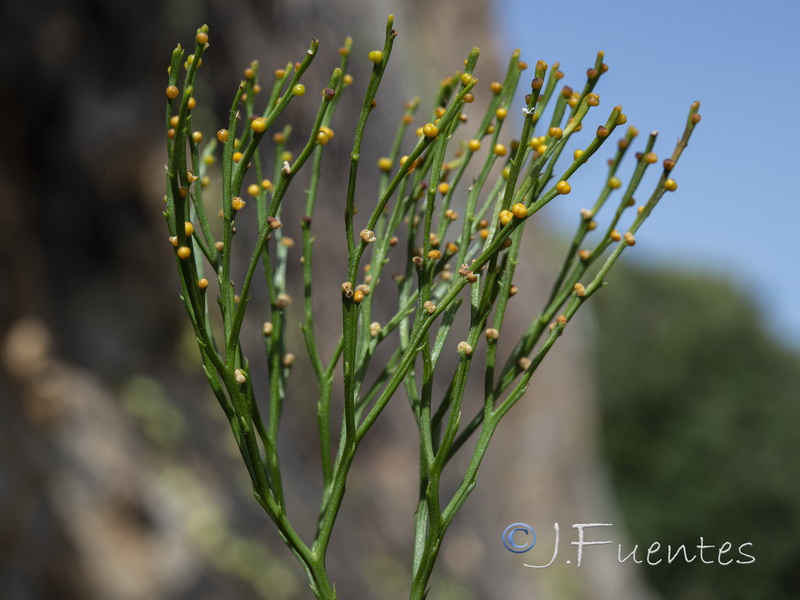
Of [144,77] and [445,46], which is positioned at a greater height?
[445,46]

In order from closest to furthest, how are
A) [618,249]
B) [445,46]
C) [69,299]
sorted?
[618,249] < [69,299] < [445,46]

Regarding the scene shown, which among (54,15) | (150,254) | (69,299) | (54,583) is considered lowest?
(54,583)

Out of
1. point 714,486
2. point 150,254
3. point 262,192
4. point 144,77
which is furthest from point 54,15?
point 714,486

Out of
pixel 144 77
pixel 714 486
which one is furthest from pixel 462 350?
pixel 714 486

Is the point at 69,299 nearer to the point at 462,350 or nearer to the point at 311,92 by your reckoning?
the point at 311,92

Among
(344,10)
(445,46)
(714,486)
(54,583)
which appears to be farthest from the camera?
(714,486)

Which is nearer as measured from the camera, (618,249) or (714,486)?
(618,249)

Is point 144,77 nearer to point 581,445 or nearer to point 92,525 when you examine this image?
point 92,525
